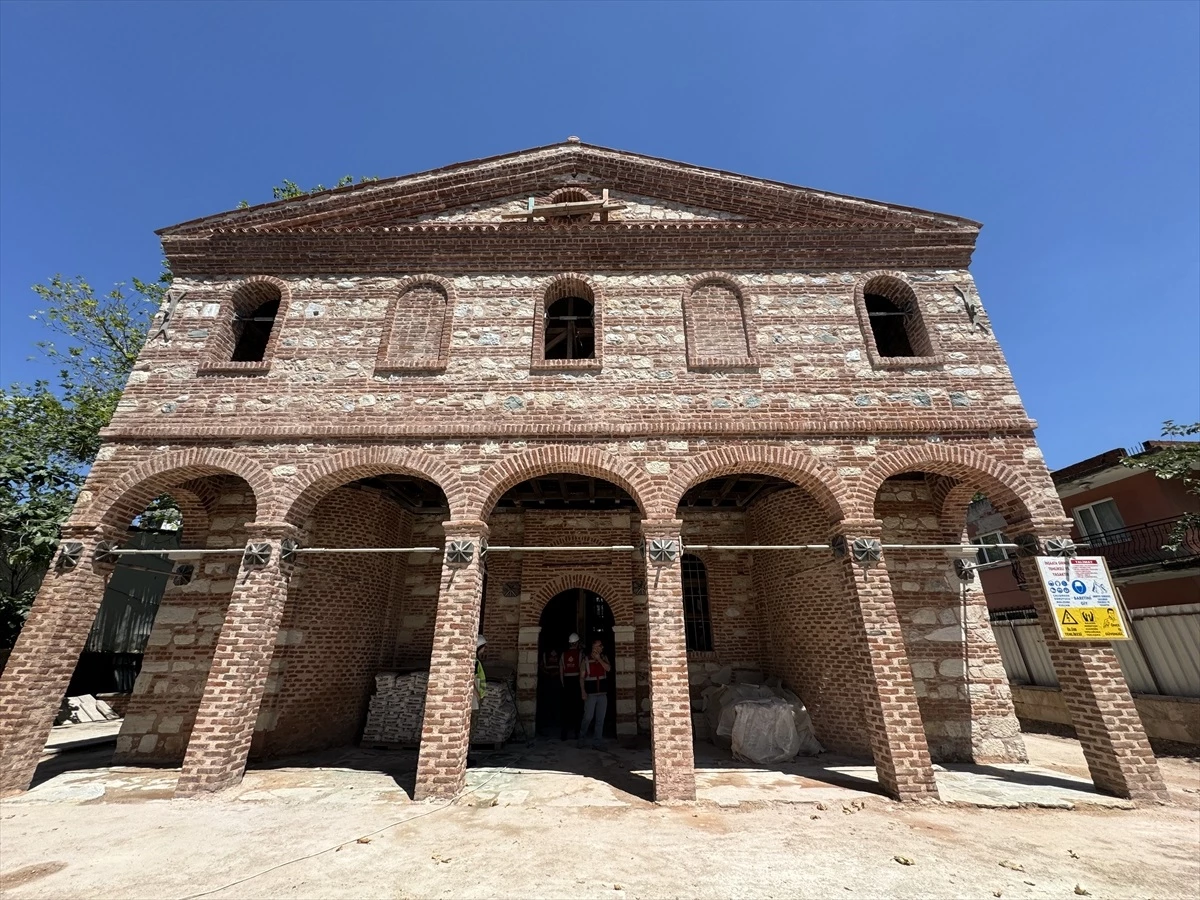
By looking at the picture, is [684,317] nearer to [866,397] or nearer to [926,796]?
[866,397]

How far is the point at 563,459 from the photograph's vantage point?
305 inches

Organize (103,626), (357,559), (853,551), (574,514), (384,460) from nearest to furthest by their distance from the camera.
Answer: (853,551)
(384,460)
(357,559)
(574,514)
(103,626)

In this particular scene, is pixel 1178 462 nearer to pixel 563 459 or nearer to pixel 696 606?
pixel 696 606

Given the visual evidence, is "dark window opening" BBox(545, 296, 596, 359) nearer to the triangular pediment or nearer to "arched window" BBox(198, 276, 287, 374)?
the triangular pediment

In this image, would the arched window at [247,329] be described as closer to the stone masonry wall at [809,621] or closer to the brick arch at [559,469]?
the brick arch at [559,469]

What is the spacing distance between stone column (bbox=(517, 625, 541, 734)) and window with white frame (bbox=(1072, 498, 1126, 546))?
51.9 feet

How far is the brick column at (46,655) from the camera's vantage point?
657cm

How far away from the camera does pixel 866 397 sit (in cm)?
822

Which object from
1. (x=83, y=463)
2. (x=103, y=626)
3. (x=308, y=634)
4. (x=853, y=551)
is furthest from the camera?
(x=103, y=626)

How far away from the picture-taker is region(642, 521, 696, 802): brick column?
6.28 meters

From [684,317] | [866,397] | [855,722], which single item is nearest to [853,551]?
[866,397]

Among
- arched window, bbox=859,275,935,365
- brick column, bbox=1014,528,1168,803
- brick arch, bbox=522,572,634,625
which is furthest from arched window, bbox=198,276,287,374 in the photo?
brick column, bbox=1014,528,1168,803

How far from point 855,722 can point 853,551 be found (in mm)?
3360

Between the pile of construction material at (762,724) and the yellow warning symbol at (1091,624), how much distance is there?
404 centimetres
